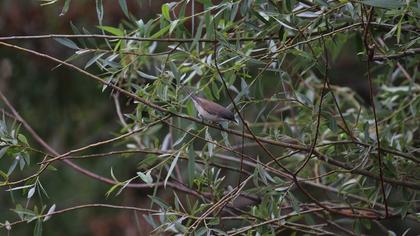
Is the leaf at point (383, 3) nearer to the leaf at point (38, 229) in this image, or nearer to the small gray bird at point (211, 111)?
the small gray bird at point (211, 111)

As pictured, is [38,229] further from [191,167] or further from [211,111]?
[211,111]

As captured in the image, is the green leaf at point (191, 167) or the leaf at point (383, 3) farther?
the green leaf at point (191, 167)

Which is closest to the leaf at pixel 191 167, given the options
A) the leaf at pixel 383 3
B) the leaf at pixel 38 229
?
the leaf at pixel 38 229

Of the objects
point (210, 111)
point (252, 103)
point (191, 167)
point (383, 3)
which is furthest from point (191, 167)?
point (383, 3)

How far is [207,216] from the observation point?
1.87m

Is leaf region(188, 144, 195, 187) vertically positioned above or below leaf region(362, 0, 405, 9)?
below

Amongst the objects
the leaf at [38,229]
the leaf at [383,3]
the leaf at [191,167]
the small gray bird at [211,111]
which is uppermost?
the leaf at [383,3]

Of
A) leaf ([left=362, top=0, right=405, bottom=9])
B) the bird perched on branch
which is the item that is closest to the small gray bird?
the bird perched on branch

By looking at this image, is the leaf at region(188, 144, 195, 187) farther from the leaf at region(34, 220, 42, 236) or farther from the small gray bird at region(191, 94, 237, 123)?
the leaf at region(34, 220, 42, 236)

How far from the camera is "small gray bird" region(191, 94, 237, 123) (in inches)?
76.0

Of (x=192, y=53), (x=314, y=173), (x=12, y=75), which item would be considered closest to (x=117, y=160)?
(x=12, y=75)

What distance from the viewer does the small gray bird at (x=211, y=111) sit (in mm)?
1932

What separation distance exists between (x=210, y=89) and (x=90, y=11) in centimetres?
365

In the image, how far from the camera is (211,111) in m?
1.93
